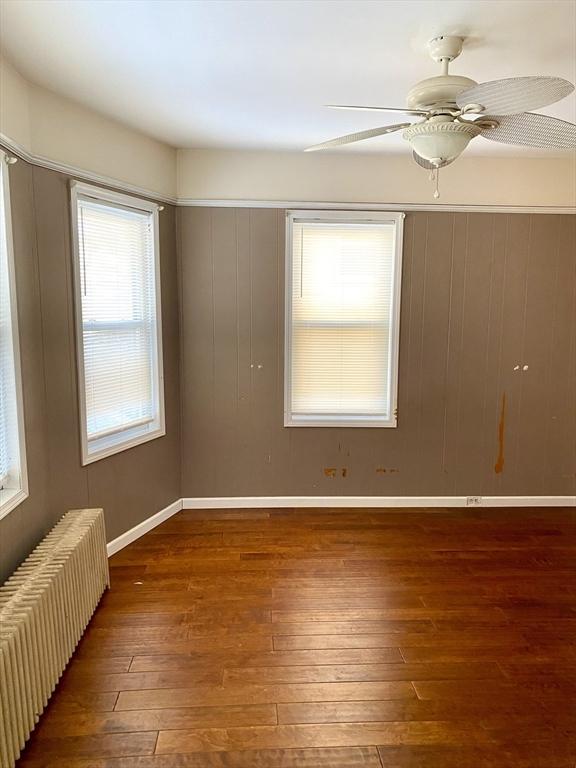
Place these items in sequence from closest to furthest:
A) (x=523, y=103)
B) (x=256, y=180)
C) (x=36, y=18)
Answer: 1. (x=523, y=103)
2. (x=36, y=18)
3. (x=256, y=180)

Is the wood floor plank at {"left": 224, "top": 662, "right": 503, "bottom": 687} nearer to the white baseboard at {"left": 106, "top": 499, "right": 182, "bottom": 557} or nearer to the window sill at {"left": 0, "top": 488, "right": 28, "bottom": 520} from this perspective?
the window sill at {"left": 0, "top": 488, "right": 28, "bottom": 520}

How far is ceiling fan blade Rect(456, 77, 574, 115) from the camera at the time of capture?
1.47 metres

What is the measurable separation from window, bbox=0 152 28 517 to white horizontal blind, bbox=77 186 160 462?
53 centimetres

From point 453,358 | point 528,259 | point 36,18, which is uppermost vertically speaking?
point 36,18

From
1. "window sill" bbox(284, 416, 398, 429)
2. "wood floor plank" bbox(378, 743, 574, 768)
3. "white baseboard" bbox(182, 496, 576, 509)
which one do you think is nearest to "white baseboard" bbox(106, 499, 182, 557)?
"white baseboard" bbox(182, 496, 576, 509)

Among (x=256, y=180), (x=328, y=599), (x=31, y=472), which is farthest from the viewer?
(x=256, y=180)

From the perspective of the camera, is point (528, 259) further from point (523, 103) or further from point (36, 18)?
point (36, 18)

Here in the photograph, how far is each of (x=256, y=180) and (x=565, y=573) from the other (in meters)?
3.49

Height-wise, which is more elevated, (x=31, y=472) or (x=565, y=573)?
(x=31, y=472)

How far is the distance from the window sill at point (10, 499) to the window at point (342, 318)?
6.67ft

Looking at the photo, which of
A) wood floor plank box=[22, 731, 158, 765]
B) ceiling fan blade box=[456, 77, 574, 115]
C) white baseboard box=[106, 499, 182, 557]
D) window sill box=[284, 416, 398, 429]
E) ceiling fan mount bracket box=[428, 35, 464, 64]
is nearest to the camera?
ceiling fan blade box=[456, 77, 574, 115]

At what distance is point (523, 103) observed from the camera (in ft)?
5.25

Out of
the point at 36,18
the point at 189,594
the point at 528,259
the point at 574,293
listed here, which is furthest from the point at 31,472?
the point at 574,293

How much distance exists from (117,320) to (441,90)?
2334mm
